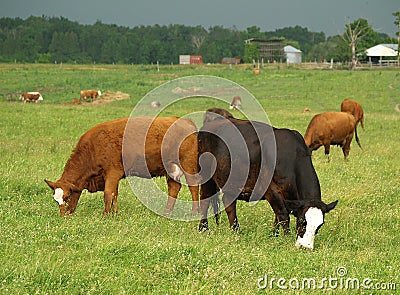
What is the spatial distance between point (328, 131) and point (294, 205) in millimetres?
9832

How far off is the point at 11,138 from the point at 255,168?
12605 mm

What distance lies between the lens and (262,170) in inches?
356

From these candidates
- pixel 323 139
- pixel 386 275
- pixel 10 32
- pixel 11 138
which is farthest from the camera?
pixel 10 32

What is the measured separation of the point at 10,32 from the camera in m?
154

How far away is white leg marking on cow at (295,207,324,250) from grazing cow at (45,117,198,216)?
2707 millimetres

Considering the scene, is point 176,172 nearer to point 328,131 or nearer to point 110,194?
point 110,194

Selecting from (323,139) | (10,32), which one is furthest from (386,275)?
(10,32)

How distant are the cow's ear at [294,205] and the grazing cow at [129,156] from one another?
228cm

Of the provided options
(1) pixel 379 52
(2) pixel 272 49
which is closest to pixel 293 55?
(2) pixel 272 49

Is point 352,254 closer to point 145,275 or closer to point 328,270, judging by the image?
point 328,270

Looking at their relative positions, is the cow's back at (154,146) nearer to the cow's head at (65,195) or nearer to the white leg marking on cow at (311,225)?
the cow's head at (65,195)

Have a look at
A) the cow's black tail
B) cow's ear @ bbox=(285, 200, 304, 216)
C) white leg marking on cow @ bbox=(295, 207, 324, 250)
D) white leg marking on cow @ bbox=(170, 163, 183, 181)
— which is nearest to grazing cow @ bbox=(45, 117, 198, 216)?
white leg marking on cow @ bbox=(170, 163, 183, 181)

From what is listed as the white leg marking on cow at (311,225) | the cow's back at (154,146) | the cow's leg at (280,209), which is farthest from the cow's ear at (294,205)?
the cow's back at (154,146)

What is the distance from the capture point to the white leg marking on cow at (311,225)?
8.08m
